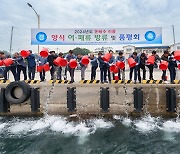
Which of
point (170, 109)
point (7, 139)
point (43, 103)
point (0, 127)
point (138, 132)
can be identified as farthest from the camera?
point (43, 103)

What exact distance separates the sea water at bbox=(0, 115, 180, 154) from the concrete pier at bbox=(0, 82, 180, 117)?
261 mm

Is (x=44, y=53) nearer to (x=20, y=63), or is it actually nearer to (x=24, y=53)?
(x=24, y=53)

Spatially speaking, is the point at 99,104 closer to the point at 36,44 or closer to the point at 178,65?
the point at 178,65

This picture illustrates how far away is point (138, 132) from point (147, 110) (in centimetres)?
148

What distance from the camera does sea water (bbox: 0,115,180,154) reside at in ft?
17.9

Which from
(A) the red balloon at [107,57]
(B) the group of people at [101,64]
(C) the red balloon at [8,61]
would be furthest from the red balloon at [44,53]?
(A) the red balloon at [107,57]

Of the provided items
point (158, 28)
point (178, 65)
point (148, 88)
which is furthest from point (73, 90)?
point (158, 28)

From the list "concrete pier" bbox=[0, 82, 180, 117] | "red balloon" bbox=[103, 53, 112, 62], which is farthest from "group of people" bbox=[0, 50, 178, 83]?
"concrete pier" bbox=[0, 82, 180, 117]

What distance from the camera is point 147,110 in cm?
788

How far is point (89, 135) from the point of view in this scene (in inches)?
252

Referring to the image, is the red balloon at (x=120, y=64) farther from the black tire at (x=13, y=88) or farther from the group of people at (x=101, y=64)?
the black tire at (x=13, y=88)

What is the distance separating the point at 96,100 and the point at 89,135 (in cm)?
182

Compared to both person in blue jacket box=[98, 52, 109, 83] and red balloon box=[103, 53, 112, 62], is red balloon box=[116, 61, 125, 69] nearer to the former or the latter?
red balloon box=[103, 53, 112, 62]

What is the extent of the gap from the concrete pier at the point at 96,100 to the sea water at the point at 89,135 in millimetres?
261
